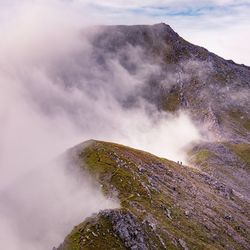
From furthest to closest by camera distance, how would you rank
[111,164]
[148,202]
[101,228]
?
1. [111,164]
2. [148,202]
3. [101,228]

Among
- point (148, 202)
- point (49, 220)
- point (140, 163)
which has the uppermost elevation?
point (140, 163)

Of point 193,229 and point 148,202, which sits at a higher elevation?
point 148,202

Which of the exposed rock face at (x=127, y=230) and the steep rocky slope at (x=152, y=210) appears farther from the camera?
the exposed rock face at (x=127, y=230)

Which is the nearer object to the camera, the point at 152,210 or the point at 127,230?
the point at 127,230

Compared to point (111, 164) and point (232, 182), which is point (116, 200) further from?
point (232, 182)

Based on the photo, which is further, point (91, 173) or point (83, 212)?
point (91, 173)

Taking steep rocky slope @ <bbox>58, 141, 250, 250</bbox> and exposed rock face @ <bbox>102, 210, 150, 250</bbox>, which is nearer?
steep rocky slope @ <bbox>58, 141, 250, 250</bbox>

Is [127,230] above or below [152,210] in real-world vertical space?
below

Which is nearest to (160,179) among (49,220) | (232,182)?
(49,220)
